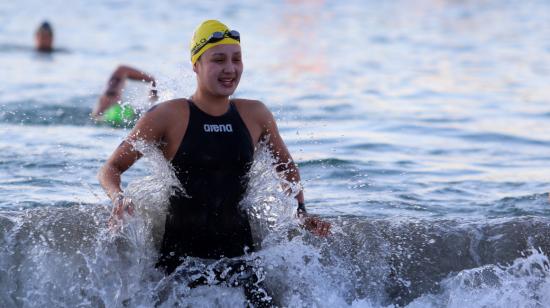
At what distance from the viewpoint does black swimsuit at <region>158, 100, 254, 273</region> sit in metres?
5.80

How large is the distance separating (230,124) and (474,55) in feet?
61.3

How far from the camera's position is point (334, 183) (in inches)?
373

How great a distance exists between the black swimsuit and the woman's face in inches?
6.6

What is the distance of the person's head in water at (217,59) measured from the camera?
577cm

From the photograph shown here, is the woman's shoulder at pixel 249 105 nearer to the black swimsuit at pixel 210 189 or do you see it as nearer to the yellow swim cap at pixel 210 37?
the black swimsuit at pixel 210 189

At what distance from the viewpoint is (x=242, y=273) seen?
235 inches

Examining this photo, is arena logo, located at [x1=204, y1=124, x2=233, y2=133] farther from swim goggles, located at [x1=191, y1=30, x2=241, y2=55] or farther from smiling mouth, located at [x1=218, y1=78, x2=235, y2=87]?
swim goggles, located at [x1=191, y1=30, x2=241, y2=55]

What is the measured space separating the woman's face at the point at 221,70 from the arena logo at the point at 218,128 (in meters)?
0.18

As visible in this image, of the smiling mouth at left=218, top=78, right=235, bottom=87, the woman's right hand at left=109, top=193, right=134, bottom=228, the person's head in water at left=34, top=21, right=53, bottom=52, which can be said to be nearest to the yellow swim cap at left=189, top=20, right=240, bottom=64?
the smiling mouth at left=218, top=78, right=235, bottom=87

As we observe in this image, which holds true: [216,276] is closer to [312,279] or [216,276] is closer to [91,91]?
[312,279]

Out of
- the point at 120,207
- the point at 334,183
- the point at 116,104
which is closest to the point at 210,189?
the point at 120,207

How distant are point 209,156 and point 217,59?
559 millimetres

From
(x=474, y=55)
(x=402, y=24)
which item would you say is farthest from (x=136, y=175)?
(x=402, y=24)

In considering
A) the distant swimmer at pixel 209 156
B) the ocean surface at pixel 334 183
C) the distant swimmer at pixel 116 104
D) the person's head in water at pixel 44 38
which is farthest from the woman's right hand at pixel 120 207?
the person's head in water at pixel 44 38
